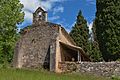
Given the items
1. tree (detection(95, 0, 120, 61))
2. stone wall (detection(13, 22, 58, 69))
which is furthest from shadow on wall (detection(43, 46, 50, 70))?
tree (detection(95, 0, 120, 61))

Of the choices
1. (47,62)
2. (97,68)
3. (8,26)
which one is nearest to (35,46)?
(47,62)

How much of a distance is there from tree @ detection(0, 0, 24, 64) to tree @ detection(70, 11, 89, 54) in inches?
443

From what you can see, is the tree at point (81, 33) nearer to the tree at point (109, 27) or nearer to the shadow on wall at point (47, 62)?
the tree at point (109, 27)

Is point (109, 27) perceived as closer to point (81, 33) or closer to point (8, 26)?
point (81, 33)

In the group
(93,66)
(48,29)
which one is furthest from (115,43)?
(93,66)

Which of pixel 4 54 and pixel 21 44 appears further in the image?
pixel 4 54

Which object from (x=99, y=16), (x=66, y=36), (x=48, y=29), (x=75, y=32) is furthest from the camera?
(x=75, y=32)

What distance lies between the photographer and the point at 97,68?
3356 cm

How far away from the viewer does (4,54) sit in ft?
153

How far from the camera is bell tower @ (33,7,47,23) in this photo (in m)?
42.2

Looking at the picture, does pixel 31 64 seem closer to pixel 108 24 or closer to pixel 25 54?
pixel 25 54

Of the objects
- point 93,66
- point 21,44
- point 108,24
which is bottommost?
point 93,66

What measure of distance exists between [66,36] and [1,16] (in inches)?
316

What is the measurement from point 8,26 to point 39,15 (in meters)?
4.83
